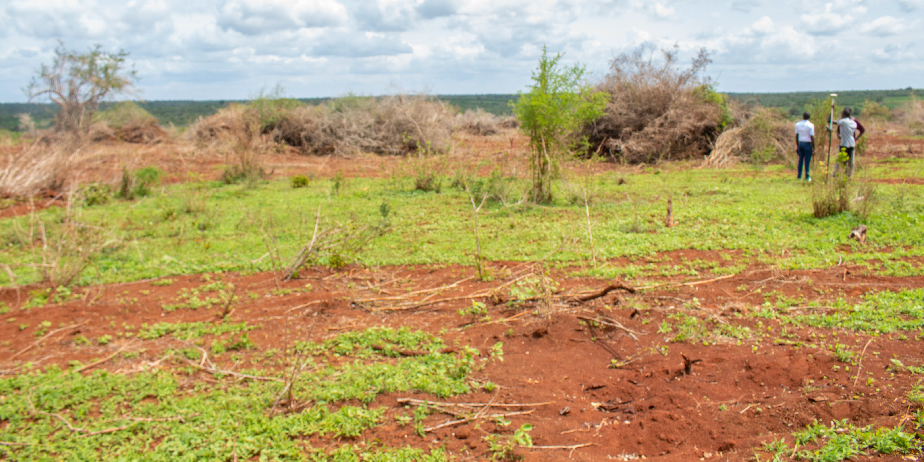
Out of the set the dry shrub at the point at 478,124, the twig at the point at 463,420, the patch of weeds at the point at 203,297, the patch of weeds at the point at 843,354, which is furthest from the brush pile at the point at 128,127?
the patch of weeds at the point at 843,354

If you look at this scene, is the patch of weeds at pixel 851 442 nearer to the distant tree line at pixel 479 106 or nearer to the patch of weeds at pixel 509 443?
the patch of weeds at pixel 509 443

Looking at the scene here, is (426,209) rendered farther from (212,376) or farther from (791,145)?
(791,145)

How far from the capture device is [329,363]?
14.3 feet

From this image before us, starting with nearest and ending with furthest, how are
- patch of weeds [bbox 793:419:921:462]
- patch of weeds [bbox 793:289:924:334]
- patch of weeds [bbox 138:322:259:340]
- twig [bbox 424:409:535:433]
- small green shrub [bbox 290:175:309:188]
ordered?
patch of weeds [bbox 793:419:921:462] → twig [bbox 424:409:535:433] → patch of weeds [bbox 793:289:924:334] → patch of weeds [bbox 138:322:259:340] → small green shrub [bbox 290:175:309:188]

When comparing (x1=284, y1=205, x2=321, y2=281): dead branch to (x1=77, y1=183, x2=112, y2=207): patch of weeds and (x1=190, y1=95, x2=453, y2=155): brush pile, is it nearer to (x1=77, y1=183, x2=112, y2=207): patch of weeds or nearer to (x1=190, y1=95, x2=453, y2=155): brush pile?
(x1=77, y1=183, x2=112, y2=207): patch of weeds

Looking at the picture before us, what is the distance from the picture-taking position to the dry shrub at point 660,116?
16.9 m

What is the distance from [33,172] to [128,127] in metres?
13.0

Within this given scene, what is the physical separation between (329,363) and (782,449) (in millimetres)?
2959

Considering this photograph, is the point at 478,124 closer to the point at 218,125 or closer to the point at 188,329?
the point at 218,125

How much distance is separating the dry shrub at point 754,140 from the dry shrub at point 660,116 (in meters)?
0.66

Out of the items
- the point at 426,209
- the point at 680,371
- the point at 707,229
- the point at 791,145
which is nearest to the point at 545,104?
the point at 426,209

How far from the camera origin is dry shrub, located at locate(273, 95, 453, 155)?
67.0ft

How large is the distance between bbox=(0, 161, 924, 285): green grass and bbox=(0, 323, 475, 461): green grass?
235 centimetres

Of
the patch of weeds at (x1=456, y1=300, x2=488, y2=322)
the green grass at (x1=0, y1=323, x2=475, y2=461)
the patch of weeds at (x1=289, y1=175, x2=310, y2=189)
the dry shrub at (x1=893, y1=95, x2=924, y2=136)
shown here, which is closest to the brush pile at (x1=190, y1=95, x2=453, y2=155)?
the patch of weeds at (x1=289, y1=175, x2=310, y2=189)
